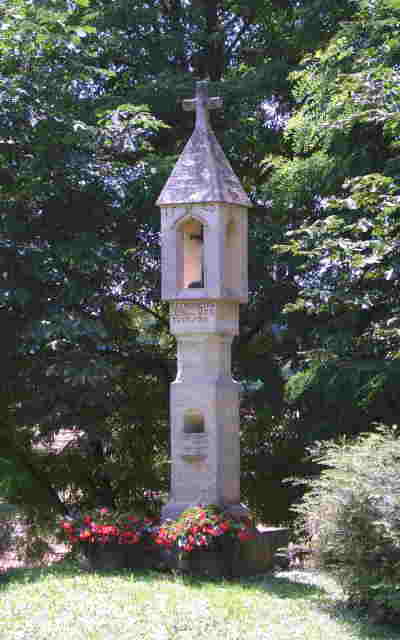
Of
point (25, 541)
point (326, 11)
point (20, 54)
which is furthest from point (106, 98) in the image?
point (25, 541)

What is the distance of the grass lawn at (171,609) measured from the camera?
7.98m

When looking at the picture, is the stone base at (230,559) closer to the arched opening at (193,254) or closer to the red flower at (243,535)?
the red flower at (243,535)

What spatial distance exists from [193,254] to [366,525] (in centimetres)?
506

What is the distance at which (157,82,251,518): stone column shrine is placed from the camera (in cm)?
1116

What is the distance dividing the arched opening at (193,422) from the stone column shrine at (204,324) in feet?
0.04

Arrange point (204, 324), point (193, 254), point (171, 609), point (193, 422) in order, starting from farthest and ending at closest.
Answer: point (193, 254) → point (193, 422) → point (204, 324) → point (171, 609)

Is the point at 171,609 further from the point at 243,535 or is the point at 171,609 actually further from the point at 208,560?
the point at 243,535

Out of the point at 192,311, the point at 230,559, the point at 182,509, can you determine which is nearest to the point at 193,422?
the point at 182,509

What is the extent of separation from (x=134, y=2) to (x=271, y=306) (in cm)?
575

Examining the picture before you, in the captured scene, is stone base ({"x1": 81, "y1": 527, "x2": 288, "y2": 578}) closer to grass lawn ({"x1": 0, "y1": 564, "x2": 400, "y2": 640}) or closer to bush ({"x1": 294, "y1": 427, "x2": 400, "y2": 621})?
grass lawn ({"x1": 0, "y1": 564, "x2": 400, "y2": 640})

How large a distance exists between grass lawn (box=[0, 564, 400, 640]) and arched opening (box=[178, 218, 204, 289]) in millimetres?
3827

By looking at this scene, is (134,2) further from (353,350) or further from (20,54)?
(353,350)

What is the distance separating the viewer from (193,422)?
456 inches

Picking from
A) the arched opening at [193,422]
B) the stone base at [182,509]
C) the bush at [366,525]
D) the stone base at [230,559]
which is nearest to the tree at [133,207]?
the arched opening at [193,422]
